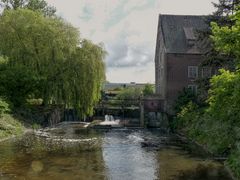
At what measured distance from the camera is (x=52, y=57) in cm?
3878

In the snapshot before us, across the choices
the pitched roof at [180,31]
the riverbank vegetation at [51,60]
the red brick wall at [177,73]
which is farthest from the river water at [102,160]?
the pitched roof at [180,31]

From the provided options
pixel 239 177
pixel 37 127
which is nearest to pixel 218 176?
pixel 239 177

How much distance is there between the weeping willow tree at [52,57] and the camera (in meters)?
37.9

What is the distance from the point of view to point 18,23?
38125 millimetres

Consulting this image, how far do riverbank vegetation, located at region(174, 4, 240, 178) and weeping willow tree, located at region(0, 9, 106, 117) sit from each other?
11.7 meters

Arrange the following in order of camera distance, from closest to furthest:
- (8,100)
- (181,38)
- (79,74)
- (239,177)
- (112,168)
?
(239,177)
(112,168)
(8,100)
(79,74)
(181,38)

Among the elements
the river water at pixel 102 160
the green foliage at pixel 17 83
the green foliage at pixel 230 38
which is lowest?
the river water at pixel 102 160

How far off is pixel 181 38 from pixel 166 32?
1977 millimetres

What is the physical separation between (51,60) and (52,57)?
32cm

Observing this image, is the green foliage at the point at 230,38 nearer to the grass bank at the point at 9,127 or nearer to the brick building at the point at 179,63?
the grass bank at the point at 9,127

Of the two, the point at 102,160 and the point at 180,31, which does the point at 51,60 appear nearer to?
the point at 180,31

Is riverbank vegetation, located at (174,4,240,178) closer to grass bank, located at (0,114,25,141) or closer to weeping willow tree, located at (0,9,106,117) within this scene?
weeping willow tree, located at (0,9,106,117)

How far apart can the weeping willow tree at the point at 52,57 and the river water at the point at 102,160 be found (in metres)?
8.20

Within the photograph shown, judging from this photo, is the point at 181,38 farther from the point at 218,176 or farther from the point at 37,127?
the point at 218,176
